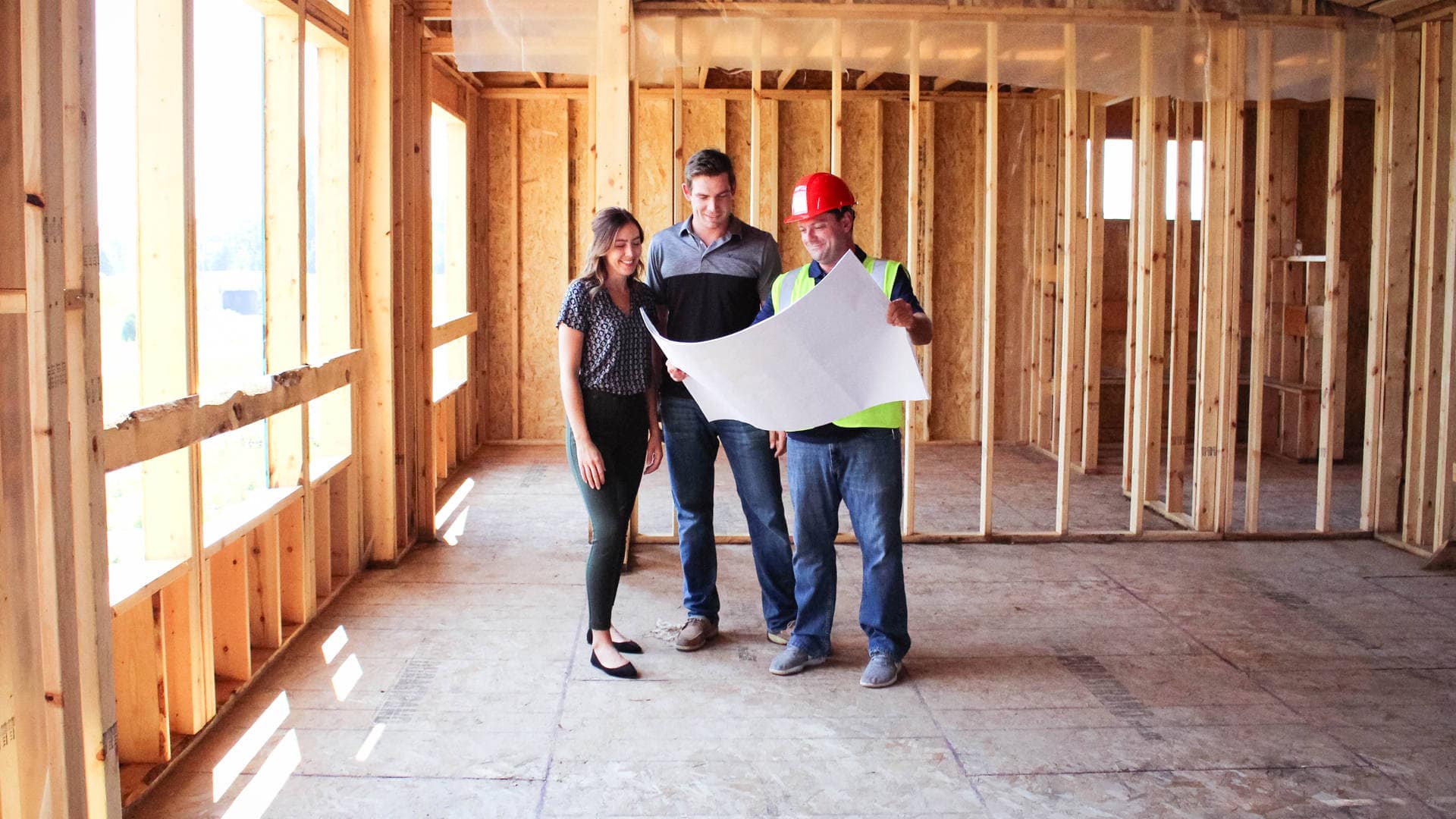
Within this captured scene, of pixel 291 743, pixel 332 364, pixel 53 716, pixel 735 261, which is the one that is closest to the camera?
pixel 53 716

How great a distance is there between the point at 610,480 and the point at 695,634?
765mm

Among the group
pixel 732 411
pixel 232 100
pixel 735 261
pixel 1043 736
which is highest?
pixel 232 100

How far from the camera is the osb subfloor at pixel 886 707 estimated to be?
2.94 metres

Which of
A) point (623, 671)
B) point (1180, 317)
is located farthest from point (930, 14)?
point (623, 671)

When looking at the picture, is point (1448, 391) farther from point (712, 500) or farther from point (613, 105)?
point (613, 105)

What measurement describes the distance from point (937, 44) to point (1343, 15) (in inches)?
77.7

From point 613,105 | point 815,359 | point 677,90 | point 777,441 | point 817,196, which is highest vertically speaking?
point 677,90

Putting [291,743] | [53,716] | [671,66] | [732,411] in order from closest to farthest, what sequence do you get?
[53,716] < [291,743] < [732,411] < [671,66]

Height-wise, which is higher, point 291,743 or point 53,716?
point 53,716

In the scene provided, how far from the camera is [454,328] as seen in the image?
738cm

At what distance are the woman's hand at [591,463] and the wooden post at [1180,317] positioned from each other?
3.88 m

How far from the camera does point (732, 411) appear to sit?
354 centimetres

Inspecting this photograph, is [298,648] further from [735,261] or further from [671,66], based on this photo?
[671,66]

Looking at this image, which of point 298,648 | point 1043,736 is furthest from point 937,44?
point 298,648
